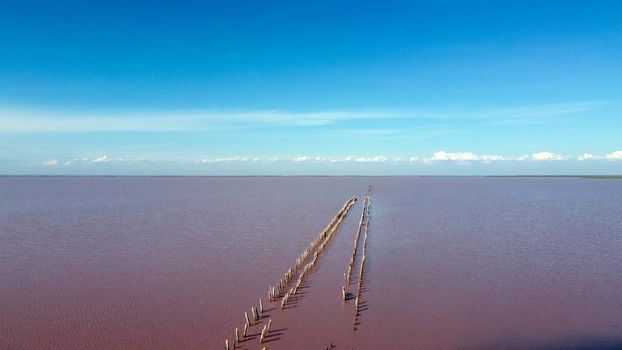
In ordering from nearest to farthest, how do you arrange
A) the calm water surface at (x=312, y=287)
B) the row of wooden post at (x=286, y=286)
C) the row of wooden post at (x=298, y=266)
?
the row of wooden post at (x=286, y=286) < the calm water surface at (x=312, y=287) < the row of wooden post at (x=298, y=266)

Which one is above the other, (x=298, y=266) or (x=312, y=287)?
(x=298, y=266)

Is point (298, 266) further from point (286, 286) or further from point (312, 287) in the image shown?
point (312, 287)

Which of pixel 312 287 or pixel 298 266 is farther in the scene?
pixel 298 266

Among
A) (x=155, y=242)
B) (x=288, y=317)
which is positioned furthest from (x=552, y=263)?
(x=155, y=242)

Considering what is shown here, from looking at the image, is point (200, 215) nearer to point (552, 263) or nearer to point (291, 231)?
point (291, 231)

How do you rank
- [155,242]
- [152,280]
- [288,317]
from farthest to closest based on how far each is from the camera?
[155,242] → [152,280] → [288,317]

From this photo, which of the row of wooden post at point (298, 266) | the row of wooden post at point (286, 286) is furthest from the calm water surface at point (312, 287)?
the row of wooden post at point (298, 266)

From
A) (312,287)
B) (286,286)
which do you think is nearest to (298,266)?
(286,286)

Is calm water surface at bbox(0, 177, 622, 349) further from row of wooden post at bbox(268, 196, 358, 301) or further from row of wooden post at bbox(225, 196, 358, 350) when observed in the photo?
row of wooden post at bbox(268, 196, 358, 301)

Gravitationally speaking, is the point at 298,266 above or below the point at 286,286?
above

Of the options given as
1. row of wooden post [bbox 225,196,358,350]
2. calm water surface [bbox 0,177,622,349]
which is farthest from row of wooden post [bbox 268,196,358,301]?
calm water surface [bbox 0,177,622,349]

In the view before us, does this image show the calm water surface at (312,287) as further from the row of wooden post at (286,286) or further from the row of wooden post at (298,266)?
the row of wooden post at (298,266)
